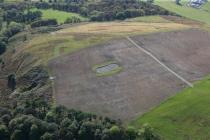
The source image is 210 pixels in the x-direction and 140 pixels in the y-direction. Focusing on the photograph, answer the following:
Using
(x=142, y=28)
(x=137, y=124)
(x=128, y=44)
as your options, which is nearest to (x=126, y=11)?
(x=142, y=28)

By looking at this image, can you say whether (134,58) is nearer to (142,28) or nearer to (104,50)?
(104,50)

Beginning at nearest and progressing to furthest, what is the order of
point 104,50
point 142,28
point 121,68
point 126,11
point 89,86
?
point 89,86 < point 121,68 < point 104,50 < point 142,28 < point 126,11

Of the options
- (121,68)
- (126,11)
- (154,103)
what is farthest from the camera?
(126,11)

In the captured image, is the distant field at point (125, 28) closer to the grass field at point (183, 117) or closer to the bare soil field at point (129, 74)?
the bare soil field at point (129, 74)

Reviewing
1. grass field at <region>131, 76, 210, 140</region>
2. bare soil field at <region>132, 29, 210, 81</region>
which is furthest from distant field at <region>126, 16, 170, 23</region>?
grass field at <region>131, 76, 210, 140</region>

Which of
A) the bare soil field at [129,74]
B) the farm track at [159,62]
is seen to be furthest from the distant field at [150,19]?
the farm track at [159,62]

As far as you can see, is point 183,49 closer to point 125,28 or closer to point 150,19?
point 125,28

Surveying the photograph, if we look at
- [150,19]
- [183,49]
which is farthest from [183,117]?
[150,19]
